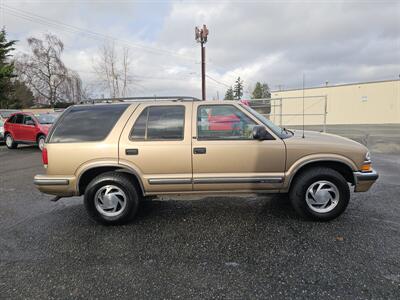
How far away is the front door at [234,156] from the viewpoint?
→ 11.9 feet

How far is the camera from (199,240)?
3312 millimetres

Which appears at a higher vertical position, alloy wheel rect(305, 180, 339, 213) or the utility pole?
the utility pole

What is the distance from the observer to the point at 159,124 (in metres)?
3.75

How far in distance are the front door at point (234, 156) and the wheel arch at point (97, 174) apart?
82 cm

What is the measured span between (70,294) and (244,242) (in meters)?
1.91

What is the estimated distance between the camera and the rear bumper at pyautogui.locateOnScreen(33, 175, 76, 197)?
3672 mm

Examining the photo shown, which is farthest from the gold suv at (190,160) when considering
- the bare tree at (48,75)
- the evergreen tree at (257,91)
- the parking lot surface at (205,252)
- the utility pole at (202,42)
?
the evergreen tree at (257,91)

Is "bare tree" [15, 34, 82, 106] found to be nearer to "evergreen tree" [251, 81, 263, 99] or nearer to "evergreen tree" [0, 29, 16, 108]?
"evergreen tree" [0, 29, 16, 108]

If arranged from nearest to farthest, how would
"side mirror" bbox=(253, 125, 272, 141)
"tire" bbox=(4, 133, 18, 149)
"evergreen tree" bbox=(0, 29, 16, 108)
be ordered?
"side mirror" bbox=(253, 125, 272, 141)
"tire" bbox=(4, 133, 18, 149)
"evergreen tree" bbox=(0, 29, 16, 108)

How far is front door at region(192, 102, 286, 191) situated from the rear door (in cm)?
13

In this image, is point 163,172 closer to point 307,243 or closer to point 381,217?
point 307,243

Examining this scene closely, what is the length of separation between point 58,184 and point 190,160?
1868 mm

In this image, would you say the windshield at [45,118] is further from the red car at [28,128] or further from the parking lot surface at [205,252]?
the parking lot surface at [205,252]

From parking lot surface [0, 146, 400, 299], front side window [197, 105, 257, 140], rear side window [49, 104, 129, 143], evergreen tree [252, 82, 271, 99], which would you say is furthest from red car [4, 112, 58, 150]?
evergreen tree [252, 82, 271, 99]
